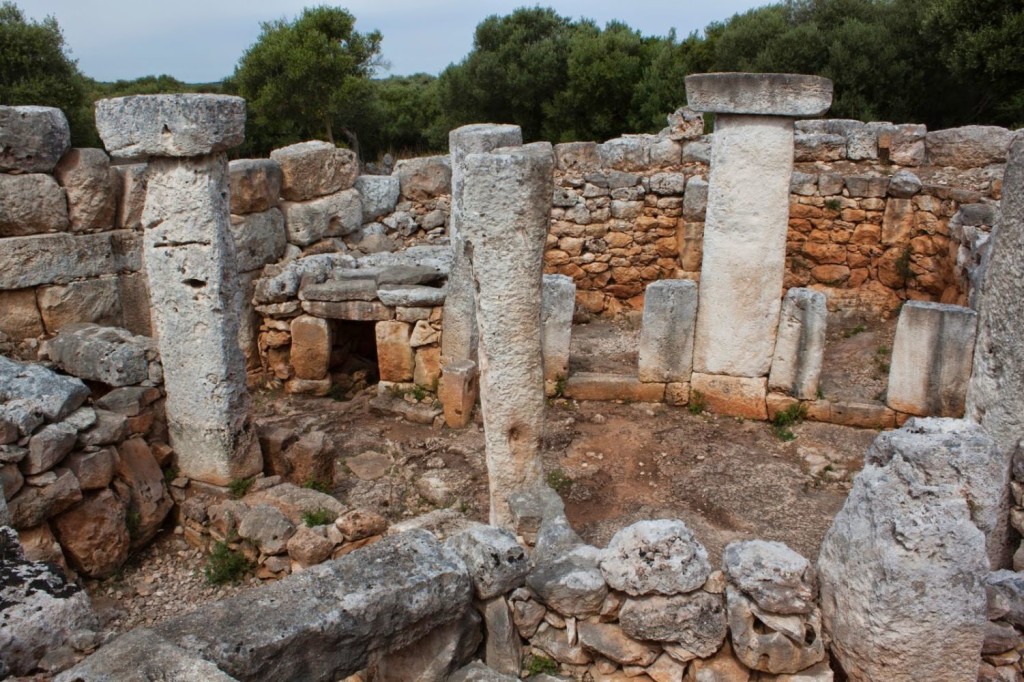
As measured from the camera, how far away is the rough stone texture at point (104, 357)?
20.2ft

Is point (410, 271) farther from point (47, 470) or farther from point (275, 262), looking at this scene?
point (47, 470)

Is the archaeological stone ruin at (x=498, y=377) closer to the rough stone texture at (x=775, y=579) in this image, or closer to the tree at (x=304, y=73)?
the rough stone texture at (x=775, y=579)

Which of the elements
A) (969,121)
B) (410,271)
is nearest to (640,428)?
(410,271)

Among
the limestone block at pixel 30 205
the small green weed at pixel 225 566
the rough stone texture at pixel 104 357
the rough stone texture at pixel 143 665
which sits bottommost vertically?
the small green weed at pixel 225 566

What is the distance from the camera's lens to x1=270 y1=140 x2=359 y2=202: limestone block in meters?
9.41

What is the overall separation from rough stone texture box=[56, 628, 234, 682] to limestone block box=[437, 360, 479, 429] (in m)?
4.74

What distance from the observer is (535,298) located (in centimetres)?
507

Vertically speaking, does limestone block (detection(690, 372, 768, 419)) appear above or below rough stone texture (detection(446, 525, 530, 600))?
below

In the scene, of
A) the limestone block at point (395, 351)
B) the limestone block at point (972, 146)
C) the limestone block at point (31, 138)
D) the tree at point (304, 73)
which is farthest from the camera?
the tree at point (304, 73)

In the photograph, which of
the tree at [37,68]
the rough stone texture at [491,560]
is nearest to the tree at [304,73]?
the tree at [37,68]

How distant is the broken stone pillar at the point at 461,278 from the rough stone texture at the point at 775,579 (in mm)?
4527

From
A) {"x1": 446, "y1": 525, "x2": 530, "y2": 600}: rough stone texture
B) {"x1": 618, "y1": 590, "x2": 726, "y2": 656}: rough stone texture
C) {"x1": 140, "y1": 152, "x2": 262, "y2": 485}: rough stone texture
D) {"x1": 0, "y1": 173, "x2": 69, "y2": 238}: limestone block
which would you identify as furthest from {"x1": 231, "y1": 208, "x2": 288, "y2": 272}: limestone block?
{"x1": 618, "y1": 590, "x2": 726, "y2": 656}: rough stone texture

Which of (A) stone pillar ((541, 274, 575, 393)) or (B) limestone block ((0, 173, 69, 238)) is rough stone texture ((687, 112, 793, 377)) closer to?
(A) stone pillar ((541, 274, 575, 393))

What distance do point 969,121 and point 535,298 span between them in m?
16.2
